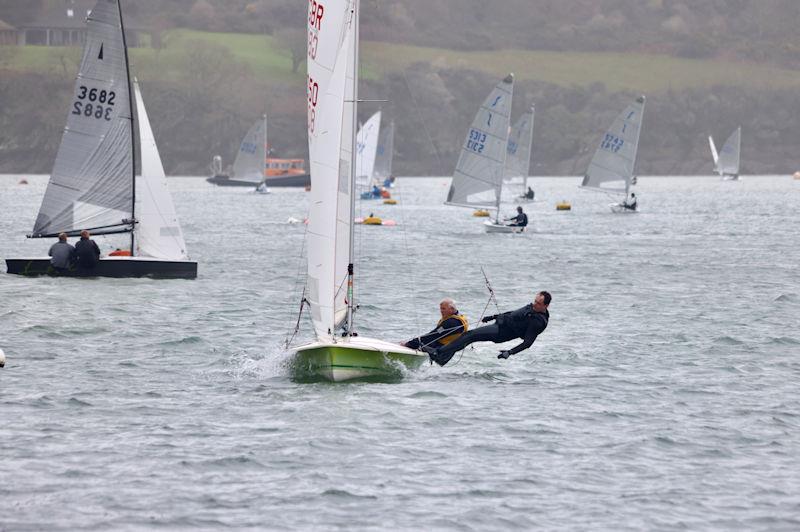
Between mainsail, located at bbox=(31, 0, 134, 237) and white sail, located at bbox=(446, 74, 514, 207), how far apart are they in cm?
2556

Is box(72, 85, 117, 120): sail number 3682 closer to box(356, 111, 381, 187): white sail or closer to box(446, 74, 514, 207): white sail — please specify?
box(446, 74, 514, 207): white sail

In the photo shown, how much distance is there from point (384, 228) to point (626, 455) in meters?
58.4

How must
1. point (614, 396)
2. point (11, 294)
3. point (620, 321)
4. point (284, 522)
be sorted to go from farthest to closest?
point (11, 294) < point (620, 321) < point (614, 396) < point (284, 522)

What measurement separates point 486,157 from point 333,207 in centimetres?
4170

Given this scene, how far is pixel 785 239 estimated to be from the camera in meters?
66.1

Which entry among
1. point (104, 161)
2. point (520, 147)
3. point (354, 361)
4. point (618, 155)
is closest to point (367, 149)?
point (520, 147)

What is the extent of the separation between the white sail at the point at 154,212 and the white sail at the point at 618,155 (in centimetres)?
4968

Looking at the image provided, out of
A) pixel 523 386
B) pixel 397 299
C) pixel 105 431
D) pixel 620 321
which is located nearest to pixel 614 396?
pixel 523 386

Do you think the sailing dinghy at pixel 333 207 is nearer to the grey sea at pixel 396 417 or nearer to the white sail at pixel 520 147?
the grey sea at pixel 396 417

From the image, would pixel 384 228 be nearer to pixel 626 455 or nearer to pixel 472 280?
pixel 472 280

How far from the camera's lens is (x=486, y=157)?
202 ft

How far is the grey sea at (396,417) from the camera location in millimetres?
14781

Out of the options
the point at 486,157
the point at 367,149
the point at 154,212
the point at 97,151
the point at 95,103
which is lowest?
the point at 154,212

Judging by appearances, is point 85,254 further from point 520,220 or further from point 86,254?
point 520,220
